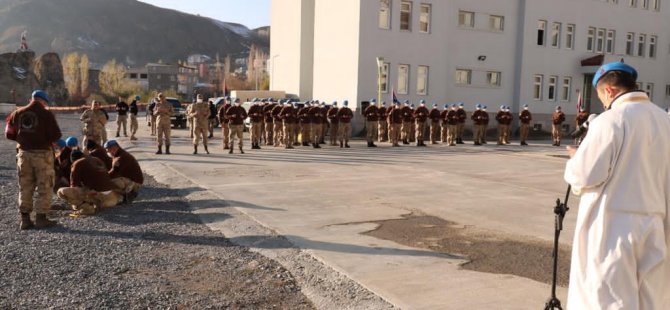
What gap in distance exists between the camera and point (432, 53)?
31344 mm

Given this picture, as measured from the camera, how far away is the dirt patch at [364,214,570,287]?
20.2 feet

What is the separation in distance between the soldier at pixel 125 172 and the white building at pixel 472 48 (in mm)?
20199

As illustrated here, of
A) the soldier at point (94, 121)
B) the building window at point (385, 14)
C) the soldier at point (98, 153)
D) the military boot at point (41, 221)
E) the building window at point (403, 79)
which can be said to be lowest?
the military boot at point (41, 221)

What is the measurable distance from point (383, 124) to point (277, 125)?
19.5 ft

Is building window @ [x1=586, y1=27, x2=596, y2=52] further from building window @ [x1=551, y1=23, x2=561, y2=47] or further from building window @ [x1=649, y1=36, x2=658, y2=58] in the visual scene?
building window @ [x1=649, y1=36, x2=658, y2=58]

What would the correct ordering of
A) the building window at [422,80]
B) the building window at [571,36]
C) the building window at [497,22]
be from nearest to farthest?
1. the building window at [422,80]
2. the building window at [497,22]
3. the building window at [571,36]

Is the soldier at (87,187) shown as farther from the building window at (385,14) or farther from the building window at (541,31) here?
the building window at (541,31)

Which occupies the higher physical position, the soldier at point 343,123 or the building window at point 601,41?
the building window at point 601,41

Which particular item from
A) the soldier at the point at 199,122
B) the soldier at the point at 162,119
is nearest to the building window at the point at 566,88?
the soldier at the point at 199,122

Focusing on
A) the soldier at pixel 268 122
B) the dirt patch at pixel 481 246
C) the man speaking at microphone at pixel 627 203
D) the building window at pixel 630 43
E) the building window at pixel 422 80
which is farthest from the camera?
the building window at pixel 630 43

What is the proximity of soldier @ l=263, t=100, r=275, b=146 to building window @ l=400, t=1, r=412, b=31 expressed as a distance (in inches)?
449

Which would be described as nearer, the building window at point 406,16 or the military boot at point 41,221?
the military boot at point 41,221

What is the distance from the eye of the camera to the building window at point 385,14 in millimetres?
30156

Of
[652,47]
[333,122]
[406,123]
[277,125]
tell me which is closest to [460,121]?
[406,123]
